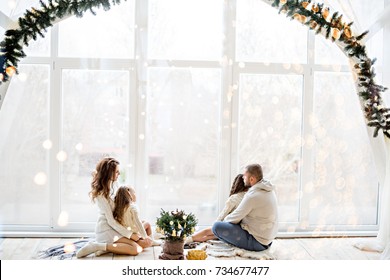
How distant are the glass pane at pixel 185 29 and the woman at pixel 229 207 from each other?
1.27 m

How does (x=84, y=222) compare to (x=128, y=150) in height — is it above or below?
below

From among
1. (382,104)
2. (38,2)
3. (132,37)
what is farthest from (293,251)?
(38,2)

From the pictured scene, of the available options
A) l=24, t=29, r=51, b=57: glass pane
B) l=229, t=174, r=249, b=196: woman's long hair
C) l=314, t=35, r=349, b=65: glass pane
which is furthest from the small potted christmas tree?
l=314, t=35, r=349, b=65: glass pane

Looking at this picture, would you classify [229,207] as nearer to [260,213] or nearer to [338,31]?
[260,213]

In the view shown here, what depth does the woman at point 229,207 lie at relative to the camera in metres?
4.63

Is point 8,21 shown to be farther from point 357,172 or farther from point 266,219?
point 357,172

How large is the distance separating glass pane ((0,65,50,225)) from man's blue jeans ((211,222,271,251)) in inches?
68.0

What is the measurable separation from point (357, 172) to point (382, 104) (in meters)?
0.90

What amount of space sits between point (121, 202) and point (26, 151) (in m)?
1.20

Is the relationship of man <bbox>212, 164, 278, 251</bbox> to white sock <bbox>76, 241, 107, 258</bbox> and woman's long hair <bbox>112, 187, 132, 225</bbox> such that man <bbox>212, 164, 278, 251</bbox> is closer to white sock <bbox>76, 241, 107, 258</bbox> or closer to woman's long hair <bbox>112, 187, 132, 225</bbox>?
woman's long hair <bbox>112, 187, 132, 225</bbox>

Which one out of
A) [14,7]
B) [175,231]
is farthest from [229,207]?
[14,7]

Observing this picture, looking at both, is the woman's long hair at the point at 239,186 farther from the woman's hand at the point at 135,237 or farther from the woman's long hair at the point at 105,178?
the woman's long hair at the point at 105,178

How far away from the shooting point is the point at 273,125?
5074 millimetres

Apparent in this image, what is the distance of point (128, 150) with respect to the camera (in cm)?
494
